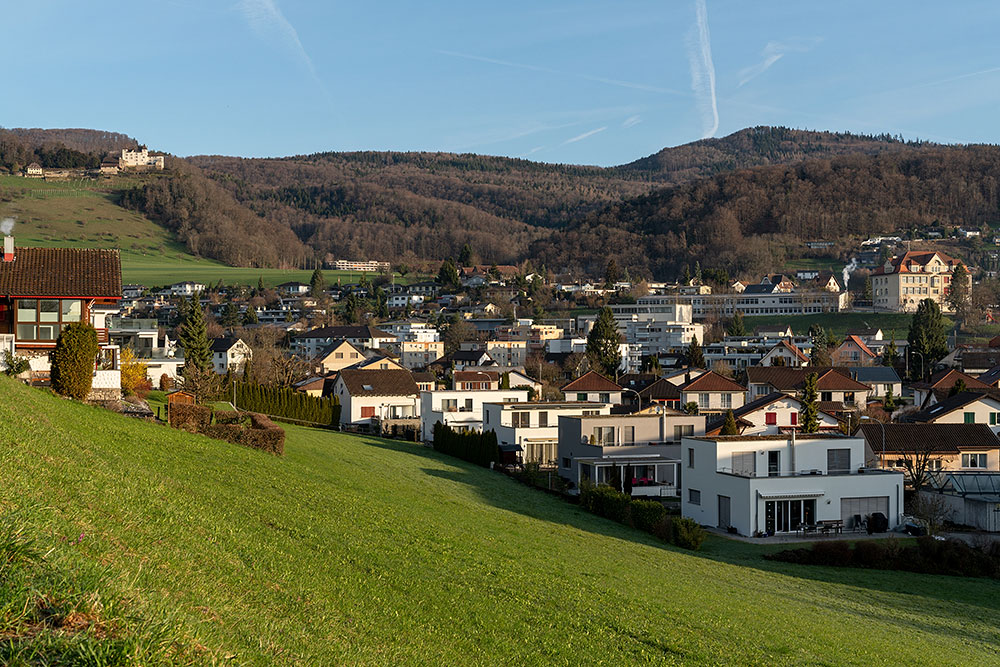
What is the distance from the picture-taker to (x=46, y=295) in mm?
25906

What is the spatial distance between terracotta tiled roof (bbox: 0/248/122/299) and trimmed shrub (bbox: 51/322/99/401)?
14.3 ft

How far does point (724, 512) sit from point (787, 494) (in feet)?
6.77

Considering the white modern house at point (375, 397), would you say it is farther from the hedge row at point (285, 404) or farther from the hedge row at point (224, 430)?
the hedge row at point (224, 430)

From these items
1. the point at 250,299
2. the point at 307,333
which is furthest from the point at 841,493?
the point at 250,299

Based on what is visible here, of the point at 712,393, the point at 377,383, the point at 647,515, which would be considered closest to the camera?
the point at 647,515

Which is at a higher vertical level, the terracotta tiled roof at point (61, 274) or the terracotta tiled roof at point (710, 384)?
the terracotta tiled roof at point (61, 274)

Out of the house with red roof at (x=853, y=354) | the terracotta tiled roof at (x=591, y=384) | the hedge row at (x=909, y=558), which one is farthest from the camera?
the house with red roof at (x=853, y=354)

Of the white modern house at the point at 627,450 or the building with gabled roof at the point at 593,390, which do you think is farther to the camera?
the building with gabled roof at the point at 593,390

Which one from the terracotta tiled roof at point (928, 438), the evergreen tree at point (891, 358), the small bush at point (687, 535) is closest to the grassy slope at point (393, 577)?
the small bush at point (687, 535)

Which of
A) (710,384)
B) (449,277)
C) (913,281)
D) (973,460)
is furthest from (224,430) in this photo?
(449,277)

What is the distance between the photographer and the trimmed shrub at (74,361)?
21500 millimetres

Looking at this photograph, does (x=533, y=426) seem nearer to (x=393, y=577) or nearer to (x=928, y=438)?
(x=928, y=438)

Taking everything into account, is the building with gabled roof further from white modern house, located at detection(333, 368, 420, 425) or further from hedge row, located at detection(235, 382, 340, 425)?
hedge row, located at detection(235, 382, 340, 425)

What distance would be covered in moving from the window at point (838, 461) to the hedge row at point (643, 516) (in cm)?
681
